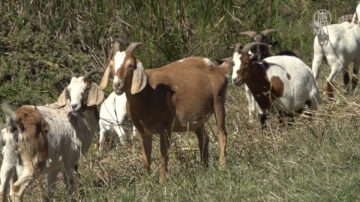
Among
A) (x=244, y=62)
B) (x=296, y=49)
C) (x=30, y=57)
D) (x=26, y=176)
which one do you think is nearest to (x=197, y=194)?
(x=26, y=176)

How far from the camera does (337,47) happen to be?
1531 centimetres

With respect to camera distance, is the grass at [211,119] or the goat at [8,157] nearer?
the grass at [211,119]

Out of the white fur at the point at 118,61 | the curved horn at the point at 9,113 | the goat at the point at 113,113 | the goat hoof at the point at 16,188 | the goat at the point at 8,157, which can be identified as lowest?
the goat at the point at 113,113

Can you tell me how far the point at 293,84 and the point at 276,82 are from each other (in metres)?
0.22

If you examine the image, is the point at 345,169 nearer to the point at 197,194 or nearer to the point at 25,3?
the point at 197,194

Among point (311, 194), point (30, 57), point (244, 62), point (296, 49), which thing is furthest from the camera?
point (296, 49)

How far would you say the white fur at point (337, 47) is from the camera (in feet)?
49.5

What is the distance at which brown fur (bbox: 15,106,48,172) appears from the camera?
927cm

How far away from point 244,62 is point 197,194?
4177 millimetres

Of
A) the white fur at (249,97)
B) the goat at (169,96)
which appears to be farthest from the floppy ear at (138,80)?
the white fur at (249,97)

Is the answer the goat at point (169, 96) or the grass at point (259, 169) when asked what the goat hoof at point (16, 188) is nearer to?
the grass at point (259, 169)

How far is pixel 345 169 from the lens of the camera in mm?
8438

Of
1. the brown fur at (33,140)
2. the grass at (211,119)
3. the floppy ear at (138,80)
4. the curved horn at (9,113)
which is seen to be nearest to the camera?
the grass at (211,119)

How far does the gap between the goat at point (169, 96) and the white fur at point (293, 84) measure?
4.96ft
